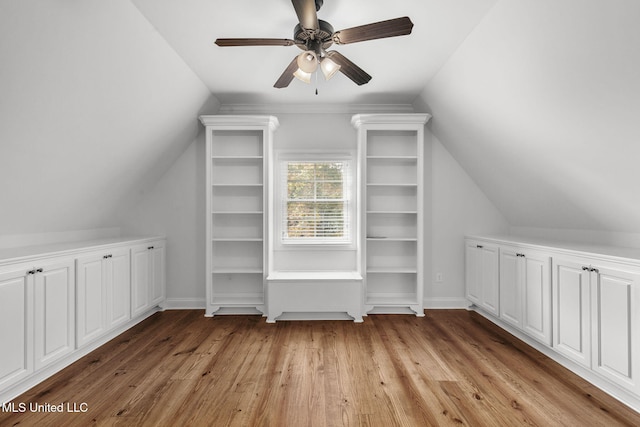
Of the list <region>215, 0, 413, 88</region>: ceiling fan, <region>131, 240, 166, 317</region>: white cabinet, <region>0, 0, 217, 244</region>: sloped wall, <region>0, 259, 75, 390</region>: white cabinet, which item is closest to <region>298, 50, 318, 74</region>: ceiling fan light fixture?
<region>215, 0, 413, 88</region>: ceiling fan

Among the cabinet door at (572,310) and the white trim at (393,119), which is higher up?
the white trim at (393,119)

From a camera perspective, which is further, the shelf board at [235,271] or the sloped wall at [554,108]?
the shelf board at [235,271]

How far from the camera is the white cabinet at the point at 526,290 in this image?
281 centimetres

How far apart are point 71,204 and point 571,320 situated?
4.32 metres

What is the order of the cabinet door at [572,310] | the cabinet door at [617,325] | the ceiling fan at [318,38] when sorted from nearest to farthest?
1. the ceiling fan at [318,38]
2. the cabinet door at [617,325]
3. the cabinet door at [572,310]

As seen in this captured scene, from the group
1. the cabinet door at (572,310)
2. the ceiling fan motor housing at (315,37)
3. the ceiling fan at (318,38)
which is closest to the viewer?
the ceiling fan at (318,38)

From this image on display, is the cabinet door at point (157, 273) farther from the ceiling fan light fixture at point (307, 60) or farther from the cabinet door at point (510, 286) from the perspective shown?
the cabinet door at point (510, 286)

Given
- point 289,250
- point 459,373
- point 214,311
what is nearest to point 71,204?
point 214,311

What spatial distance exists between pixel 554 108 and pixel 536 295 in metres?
1.58

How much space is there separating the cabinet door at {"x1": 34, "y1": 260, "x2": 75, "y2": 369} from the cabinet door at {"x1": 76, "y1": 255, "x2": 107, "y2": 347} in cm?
6

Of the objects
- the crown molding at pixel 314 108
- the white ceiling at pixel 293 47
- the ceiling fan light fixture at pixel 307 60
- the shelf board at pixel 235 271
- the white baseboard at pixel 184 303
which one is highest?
the white ceiling at pixel 293 47

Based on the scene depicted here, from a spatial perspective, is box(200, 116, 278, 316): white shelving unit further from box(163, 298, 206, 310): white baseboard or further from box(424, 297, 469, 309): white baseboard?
box(424, 297, 469, 309): white baseboard

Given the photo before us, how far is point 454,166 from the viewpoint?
4.23 metres

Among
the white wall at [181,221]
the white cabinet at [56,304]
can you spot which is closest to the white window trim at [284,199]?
the white wall at [181,221]
